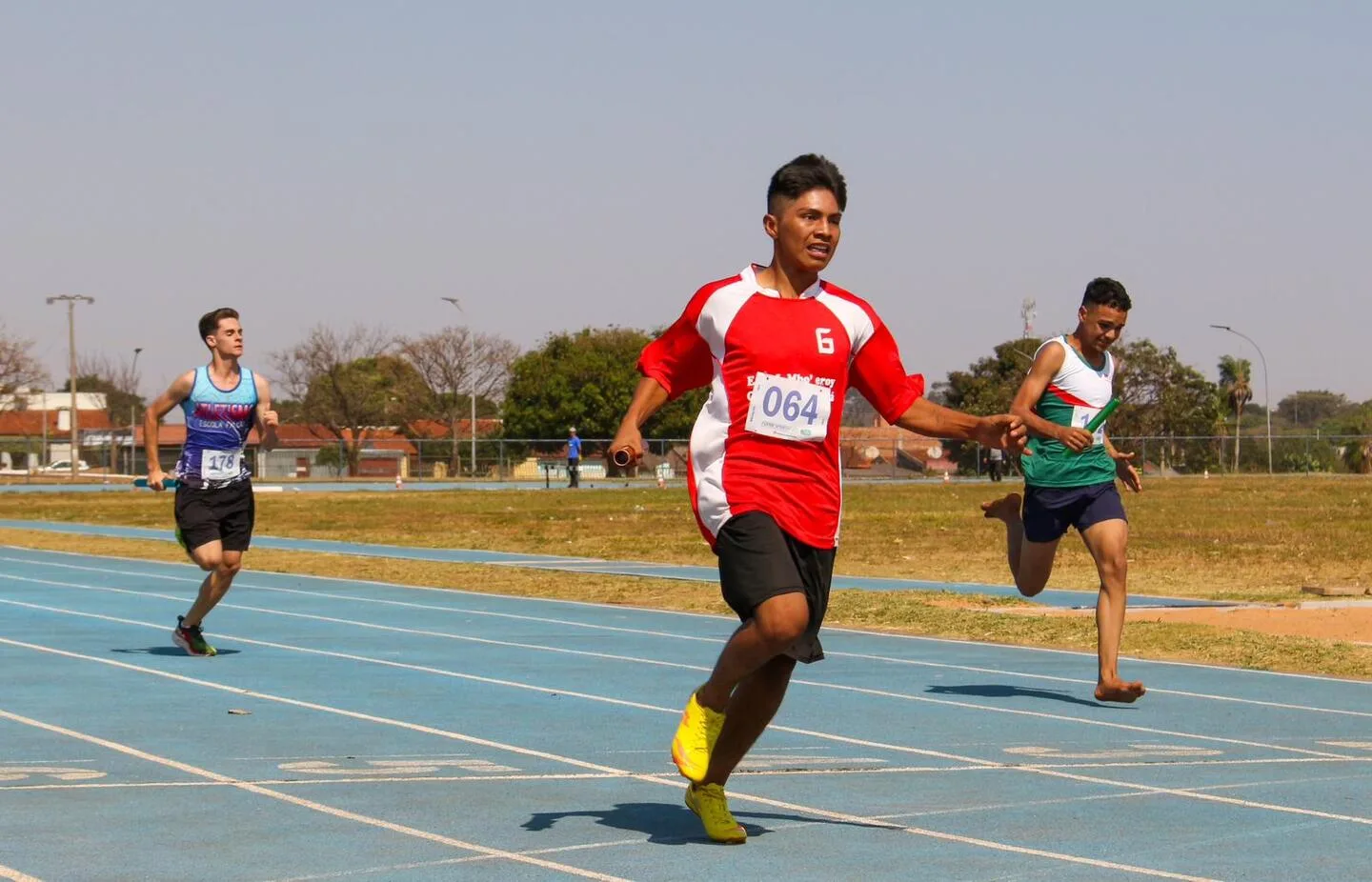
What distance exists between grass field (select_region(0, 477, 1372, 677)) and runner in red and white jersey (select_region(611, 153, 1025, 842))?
645cm

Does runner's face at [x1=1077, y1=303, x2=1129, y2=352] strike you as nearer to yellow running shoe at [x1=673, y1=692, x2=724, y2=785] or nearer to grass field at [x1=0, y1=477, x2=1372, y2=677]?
grass field at [x1=0, y1=477, x2=1372, y2=677]

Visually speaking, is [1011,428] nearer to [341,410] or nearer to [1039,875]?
[1039,875]

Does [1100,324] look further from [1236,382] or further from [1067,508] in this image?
[1236,382]

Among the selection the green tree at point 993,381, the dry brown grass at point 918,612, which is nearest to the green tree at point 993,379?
the green tree at point 993,381

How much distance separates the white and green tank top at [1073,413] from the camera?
31.1ft

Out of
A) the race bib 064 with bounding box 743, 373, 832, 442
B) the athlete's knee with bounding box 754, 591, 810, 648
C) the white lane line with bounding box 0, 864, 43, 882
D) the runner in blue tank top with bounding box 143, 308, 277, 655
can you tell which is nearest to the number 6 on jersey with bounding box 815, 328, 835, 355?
the race bib 064 with bounding box 743, 373, 832, 442

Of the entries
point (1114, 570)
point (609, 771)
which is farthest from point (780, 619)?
point (1114, 570)

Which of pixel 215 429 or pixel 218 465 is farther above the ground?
pixel 215 429

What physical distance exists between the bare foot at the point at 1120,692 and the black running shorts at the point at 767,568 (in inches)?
159

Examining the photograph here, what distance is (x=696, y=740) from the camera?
5.66 metres

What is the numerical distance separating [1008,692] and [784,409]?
4931 millimetres

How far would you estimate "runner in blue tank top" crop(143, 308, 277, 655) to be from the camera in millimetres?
11797

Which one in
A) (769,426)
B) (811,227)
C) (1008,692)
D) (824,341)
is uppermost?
(811,227)

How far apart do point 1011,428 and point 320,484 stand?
62.8 meters
